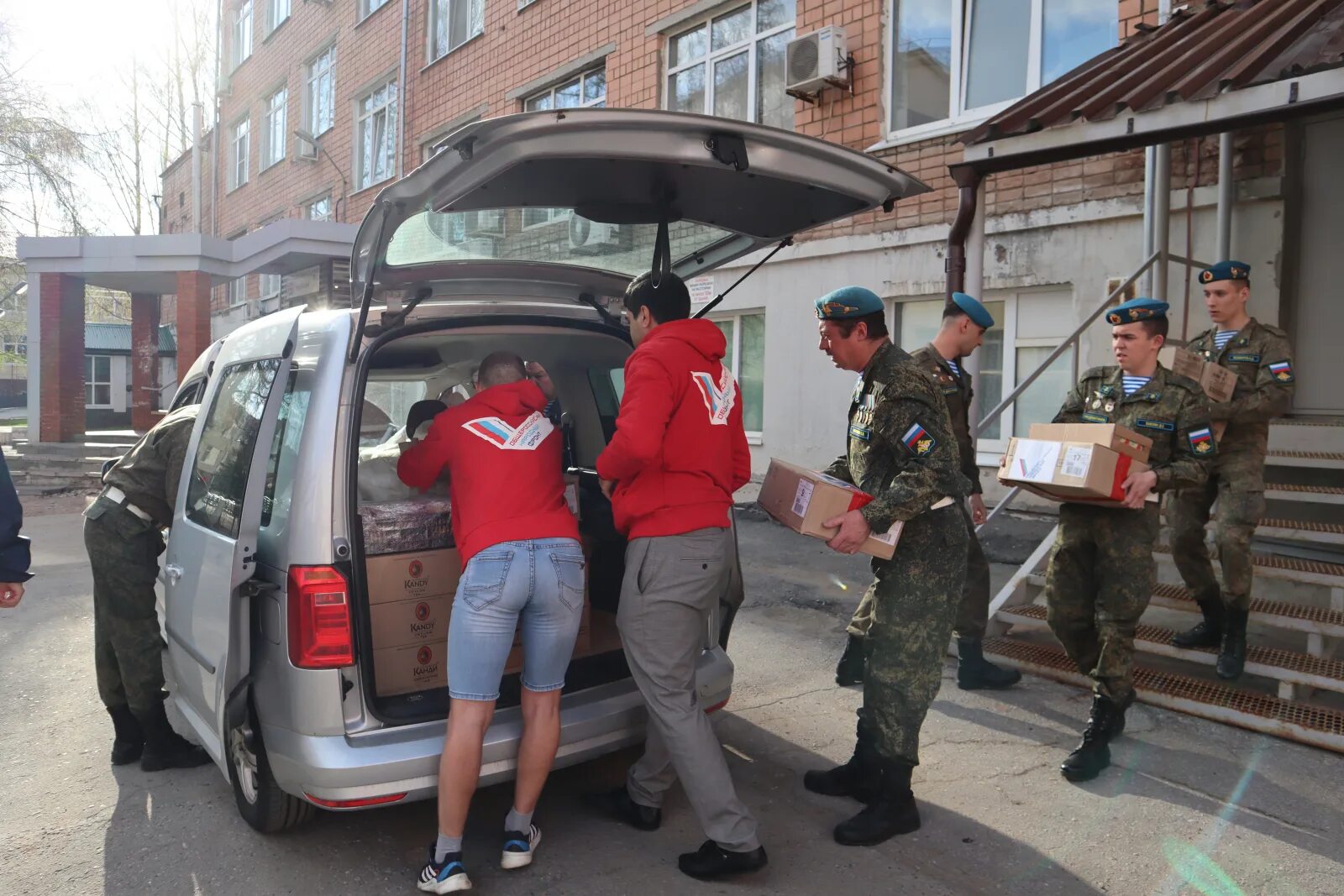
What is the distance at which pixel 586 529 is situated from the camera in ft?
12.7

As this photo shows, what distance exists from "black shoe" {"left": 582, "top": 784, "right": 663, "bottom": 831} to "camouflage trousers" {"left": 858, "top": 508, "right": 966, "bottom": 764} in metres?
0.82

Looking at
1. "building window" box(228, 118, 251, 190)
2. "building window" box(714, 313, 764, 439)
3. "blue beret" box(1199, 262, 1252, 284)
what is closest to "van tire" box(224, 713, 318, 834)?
"blue beret" box(1199, 262, 1252, 284)

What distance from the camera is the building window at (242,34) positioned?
25.3m

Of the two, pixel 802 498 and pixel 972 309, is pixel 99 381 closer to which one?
pixel 972 309

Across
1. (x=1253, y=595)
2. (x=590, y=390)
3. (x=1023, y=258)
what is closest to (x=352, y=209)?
(x=1023, y=258)

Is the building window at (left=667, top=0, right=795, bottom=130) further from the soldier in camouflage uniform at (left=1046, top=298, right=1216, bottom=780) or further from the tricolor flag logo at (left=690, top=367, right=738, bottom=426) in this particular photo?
the tricolor flag logo at (left=690, top=367, right=738, bottom=426)

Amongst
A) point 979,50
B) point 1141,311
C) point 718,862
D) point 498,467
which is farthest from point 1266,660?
point 979,50

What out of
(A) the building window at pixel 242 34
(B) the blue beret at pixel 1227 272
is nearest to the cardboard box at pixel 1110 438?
(B) the blue beret at pixel 1227 272

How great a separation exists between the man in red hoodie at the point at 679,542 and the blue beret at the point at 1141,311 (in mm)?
1909

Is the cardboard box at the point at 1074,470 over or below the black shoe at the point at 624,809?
over

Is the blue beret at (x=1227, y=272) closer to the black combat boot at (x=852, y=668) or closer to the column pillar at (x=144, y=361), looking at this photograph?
the black combat boot at (x=852, y=668)

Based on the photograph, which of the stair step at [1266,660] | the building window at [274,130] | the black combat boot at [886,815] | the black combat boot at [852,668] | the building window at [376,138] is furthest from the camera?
the building window at [274,130]

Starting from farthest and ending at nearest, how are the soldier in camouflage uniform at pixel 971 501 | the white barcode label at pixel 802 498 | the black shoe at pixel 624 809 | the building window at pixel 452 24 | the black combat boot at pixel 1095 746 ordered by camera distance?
the building window at pixel 452 24, the soldier in camouflage uniform at pixel 971 501, the black combat boot at pixel 1095 746, the black shoe at pixel 624 809, the white barcode label at pixel 802 498

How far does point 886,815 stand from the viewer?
3.15 metres
